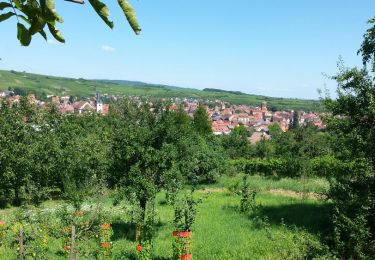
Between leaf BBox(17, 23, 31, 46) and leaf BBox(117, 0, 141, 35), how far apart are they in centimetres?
41

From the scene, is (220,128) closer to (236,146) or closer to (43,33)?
(236,146)

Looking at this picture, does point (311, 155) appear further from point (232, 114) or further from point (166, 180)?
point (232, 114)

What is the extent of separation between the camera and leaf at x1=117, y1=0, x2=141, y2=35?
1186mm

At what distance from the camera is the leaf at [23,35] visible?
4.55ft

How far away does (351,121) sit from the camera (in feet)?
43.1

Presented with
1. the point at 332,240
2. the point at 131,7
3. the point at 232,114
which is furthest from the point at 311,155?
the point at 232,114

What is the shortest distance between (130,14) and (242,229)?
13.4 m

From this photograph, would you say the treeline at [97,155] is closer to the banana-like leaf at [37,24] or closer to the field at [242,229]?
the field at [242,229]

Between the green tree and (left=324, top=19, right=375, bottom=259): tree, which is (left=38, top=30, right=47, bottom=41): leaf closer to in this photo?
(left=324, top=19, right=375, bottom=259): tree

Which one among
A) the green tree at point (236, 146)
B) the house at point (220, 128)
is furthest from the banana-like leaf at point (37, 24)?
the house at point (220, 128)

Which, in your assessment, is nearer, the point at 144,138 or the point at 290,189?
the point at 144,138

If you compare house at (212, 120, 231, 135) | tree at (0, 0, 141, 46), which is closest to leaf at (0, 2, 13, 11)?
tree at (0, 0, 141, 46)

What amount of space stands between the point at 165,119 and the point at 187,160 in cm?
163

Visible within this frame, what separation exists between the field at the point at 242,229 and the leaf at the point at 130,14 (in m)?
9.28
